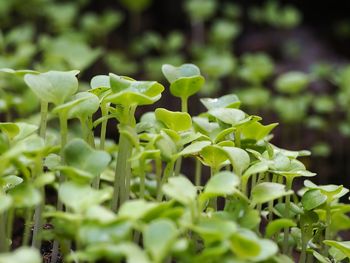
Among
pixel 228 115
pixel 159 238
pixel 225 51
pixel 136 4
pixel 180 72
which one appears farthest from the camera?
pixel 136 4

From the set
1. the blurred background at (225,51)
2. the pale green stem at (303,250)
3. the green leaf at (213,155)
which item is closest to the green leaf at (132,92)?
the green leaf at (213,155)

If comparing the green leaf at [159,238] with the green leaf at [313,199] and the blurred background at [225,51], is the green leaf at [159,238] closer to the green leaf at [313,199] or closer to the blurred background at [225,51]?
the green leaf at [313,199]

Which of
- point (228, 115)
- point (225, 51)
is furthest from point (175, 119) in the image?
point (225, 51)

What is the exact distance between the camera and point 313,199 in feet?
2.63

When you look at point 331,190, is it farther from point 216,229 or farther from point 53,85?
point 53,85

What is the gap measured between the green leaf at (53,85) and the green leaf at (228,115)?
0.21 metres

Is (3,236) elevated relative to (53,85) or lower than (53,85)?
lower

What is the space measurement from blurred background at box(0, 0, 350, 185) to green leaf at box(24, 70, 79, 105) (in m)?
0.58

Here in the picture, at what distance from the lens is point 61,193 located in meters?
0.63

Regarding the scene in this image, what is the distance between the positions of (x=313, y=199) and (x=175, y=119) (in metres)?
0.23

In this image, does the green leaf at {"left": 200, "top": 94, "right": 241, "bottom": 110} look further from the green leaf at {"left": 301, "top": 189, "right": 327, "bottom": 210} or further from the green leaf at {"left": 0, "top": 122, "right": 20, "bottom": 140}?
the green leaf at {"left": 0, "top": 122, "right": 20, "bottom": 140}

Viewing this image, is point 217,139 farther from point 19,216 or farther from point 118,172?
point 19,216

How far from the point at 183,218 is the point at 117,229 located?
81mm

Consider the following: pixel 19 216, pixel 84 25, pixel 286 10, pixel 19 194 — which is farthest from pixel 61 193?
pixel 286 10
